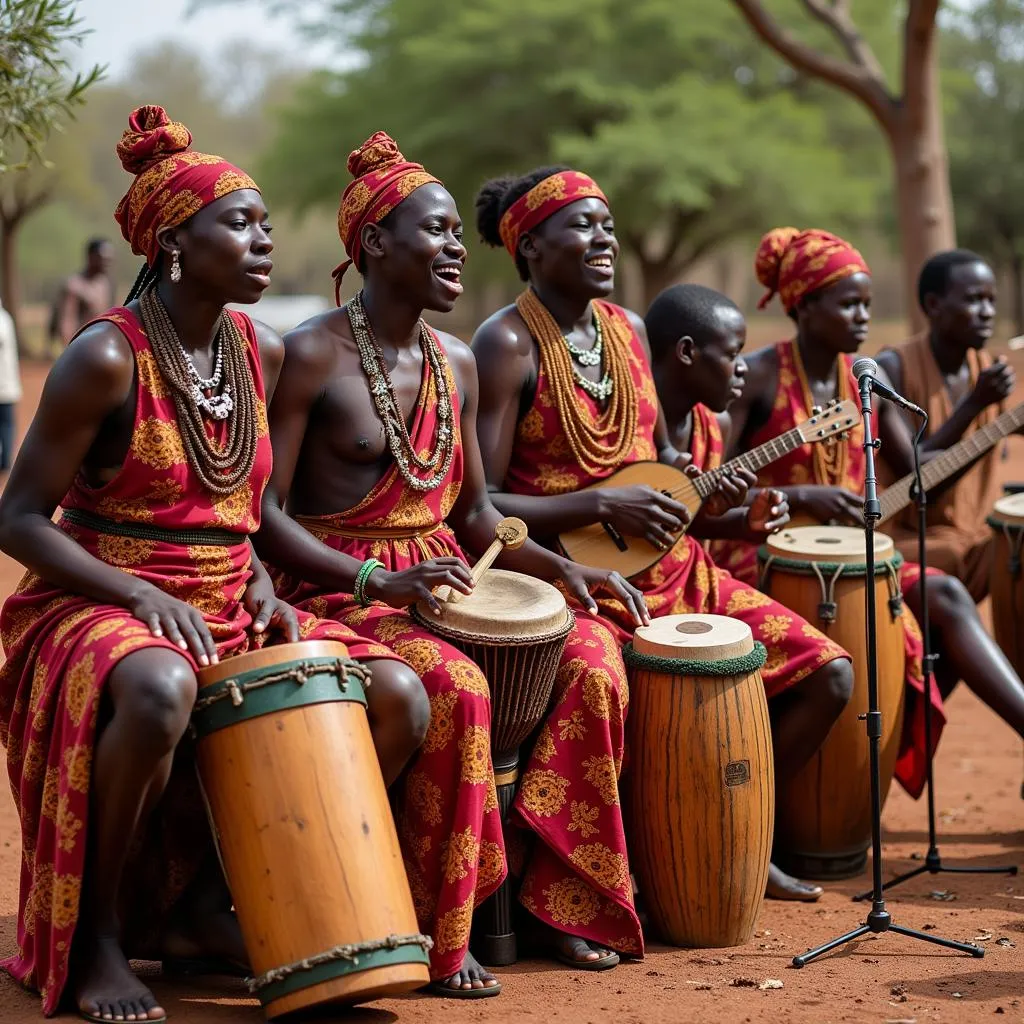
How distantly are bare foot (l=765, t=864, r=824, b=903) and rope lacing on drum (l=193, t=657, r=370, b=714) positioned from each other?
81.2 inches

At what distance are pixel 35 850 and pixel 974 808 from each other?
13.6ft

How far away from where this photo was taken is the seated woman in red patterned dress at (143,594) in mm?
4027

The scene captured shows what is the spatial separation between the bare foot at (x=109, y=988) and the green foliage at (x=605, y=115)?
78.6ft

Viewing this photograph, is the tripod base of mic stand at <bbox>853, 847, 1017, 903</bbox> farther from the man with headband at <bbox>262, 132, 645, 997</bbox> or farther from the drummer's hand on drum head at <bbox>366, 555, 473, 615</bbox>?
the drummer's hand on drum head at <bbox>366, 555, 473, 615</bbox>

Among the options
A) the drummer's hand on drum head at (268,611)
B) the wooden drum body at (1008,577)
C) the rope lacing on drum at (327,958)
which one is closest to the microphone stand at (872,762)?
the rope lacing on drum at (327,958)

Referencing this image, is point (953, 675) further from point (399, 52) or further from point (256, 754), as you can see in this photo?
point (399, 52)

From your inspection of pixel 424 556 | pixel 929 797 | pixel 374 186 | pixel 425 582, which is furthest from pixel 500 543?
pixel 929 797

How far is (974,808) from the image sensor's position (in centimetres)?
680

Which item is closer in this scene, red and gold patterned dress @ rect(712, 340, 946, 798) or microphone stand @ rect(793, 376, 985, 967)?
microphone stand @ rect(793, 376, 985, 967)

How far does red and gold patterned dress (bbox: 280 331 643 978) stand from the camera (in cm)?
450

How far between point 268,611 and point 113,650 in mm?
619

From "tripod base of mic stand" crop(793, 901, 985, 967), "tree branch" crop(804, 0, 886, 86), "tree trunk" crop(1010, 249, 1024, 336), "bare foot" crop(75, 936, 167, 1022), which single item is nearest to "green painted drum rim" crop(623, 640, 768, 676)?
"tripod base of mic stand" crop(793, 901, 985, 967)

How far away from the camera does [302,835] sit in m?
3.98

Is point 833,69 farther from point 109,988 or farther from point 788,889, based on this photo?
point 109,988
